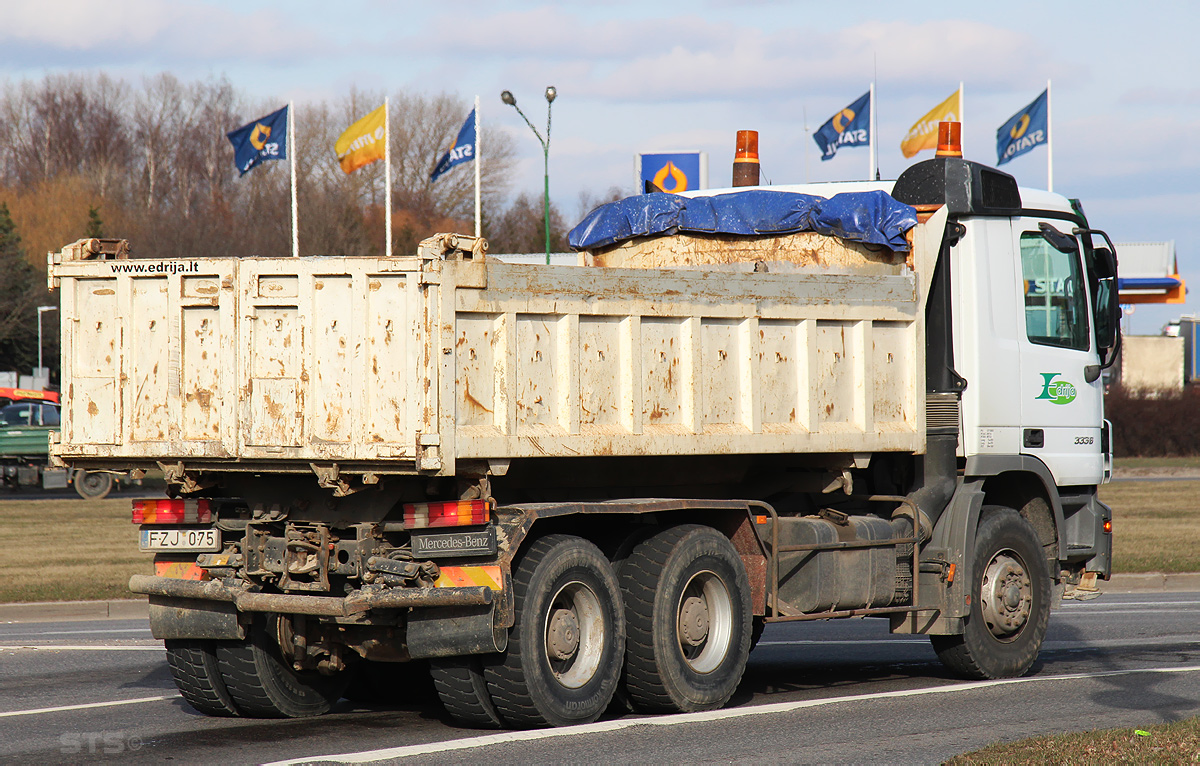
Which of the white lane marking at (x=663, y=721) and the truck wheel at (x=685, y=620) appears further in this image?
the truck wheel at (x=685, y=620)

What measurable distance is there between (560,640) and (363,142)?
22893mm

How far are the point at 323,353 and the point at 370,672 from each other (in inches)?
104

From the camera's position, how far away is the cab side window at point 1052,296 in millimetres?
9602

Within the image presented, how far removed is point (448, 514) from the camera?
6730 millimetres

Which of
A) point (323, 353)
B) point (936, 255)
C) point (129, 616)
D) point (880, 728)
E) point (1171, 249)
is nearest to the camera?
point (323, 353)

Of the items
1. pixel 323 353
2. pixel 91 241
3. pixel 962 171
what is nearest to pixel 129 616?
pixel 91 241

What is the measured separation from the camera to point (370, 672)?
8.59 metres

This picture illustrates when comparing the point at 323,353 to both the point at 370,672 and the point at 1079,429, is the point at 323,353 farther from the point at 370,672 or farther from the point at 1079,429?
the point at 1079,429

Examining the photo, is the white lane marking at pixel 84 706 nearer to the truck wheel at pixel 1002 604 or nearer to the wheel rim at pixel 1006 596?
the truck wheel at pixel 1002 604

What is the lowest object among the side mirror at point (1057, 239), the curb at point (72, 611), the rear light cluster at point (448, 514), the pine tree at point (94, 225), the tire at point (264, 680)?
the curb at point (72, 611)

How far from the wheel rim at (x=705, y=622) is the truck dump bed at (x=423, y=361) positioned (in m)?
0.77

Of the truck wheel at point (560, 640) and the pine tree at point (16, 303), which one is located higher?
the pine tree at point (16, 303)

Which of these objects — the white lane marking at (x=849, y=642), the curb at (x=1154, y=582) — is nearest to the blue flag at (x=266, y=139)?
the curb at (x=1154, y=582)

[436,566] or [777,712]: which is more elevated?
[436,566]
